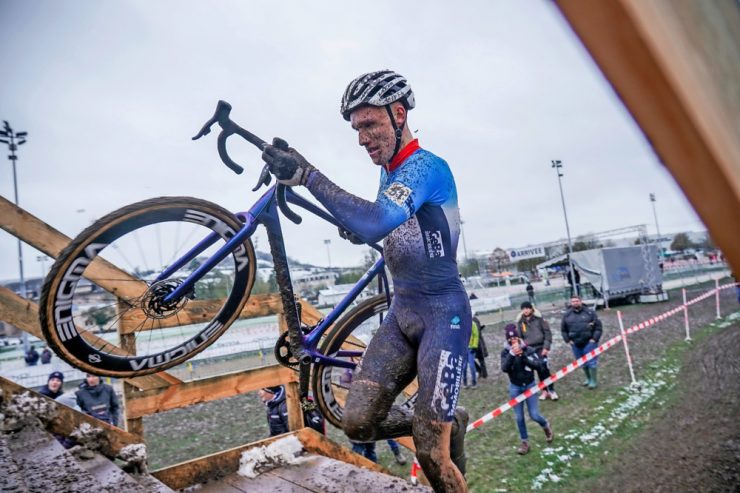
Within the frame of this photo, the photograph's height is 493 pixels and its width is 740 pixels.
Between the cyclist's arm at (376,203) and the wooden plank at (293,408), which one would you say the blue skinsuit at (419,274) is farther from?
the wooden plank at (293,408)

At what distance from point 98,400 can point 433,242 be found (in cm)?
752

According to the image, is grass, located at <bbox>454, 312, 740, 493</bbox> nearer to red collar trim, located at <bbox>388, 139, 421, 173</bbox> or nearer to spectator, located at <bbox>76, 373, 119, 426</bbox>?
red collar trim, located at <bbox>388, 139, 421, 173</bbox>

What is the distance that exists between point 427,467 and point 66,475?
6.53 feet

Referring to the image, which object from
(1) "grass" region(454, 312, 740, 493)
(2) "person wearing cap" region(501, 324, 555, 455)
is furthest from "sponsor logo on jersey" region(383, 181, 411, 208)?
(2) "person wearing cap" region(501, 324, 555, 455)

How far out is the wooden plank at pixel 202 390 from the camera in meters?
3.67

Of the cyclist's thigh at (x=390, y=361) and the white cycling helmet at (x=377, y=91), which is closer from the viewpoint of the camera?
the white cycling helmet at (x=377, y=91)

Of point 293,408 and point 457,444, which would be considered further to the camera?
point 293,408

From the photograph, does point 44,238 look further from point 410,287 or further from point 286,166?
point 410,287

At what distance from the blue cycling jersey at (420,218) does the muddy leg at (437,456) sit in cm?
78

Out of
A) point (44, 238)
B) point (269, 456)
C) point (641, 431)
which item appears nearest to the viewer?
point (44, 238)

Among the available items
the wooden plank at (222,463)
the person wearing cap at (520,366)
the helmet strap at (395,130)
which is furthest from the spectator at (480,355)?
the helmet strap at (395,130)

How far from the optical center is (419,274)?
278cm

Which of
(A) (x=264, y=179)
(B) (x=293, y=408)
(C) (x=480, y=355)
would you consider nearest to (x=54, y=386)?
(B) (x=293, y=408)

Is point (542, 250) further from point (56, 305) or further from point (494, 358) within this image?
point (56, 305)
